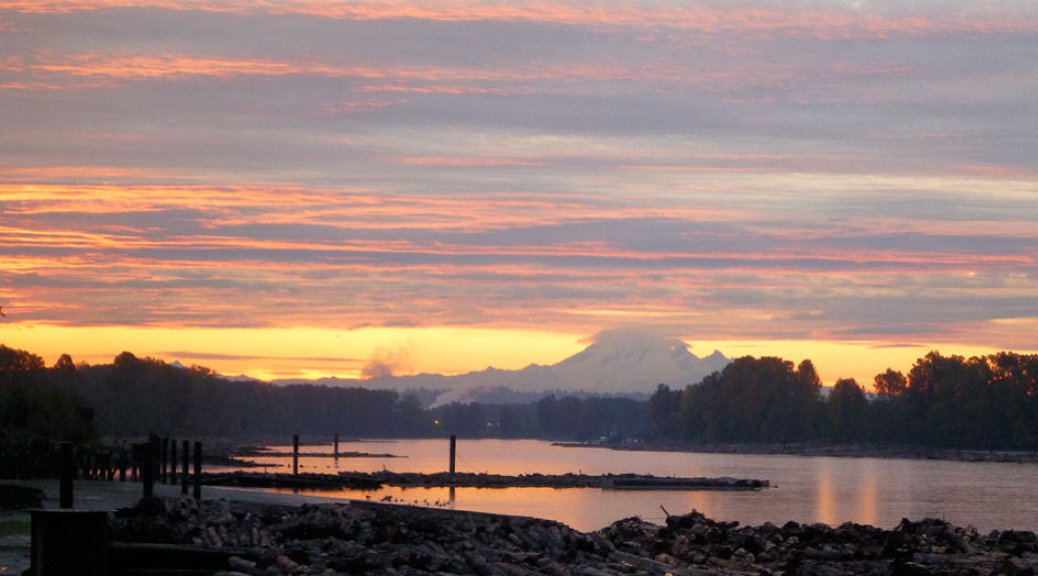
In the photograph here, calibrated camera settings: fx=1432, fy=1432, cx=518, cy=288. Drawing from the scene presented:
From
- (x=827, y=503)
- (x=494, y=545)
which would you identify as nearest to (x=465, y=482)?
(x=827, y=503)

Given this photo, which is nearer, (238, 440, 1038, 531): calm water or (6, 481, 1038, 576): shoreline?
(6, 481, 1038, 576): shoreline

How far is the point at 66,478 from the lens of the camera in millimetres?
24266

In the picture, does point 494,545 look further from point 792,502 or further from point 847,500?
point 847,500

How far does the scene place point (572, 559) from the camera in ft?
88.3

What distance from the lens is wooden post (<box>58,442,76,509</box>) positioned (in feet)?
78.3

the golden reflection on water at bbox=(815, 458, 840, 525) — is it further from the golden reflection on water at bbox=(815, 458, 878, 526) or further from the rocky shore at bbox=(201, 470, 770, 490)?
the rocky shore at bbox=(201, 470, 770, 490)

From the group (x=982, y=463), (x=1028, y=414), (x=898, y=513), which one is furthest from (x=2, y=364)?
(x=1028, y=414)

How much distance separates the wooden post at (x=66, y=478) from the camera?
23859 mm

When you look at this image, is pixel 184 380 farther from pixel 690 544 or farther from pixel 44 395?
pixel 690 544

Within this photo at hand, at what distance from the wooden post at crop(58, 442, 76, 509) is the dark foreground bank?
42.6 inches

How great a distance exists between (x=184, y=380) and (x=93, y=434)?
12127cm

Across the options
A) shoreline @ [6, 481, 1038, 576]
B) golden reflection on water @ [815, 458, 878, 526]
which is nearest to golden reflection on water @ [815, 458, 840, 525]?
golden reflection on water @ [815, 458, 878, 526]

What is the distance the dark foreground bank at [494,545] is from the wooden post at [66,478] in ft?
3.55

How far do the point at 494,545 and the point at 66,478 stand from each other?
8.52m
